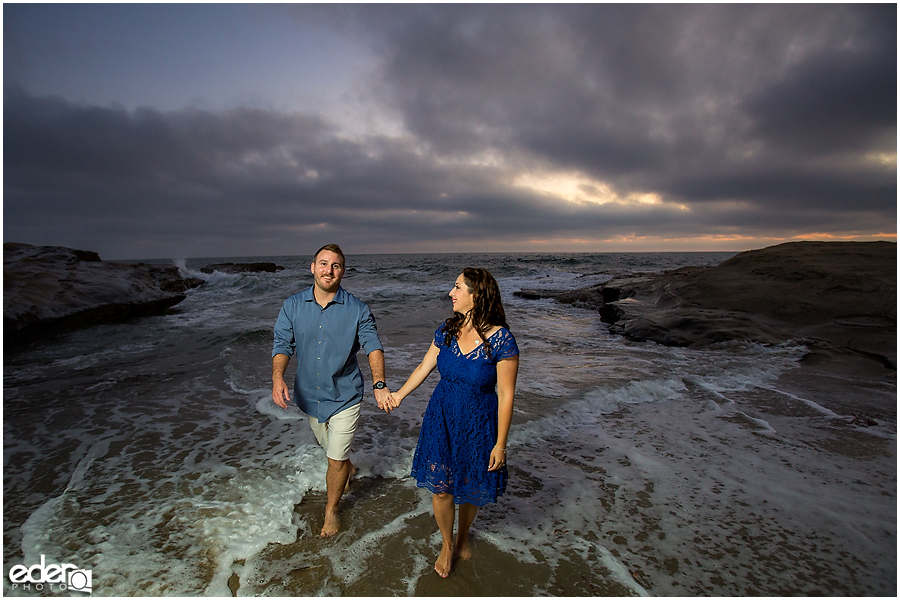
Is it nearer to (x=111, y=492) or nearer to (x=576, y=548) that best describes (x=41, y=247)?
(x=111, y=492)

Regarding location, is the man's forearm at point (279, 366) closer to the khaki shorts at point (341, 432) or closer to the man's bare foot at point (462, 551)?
the khaki shorts at point (341, 432)

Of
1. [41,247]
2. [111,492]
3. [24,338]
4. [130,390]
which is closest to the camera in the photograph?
[111,492]

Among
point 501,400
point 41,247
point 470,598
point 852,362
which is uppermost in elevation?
point 41,247

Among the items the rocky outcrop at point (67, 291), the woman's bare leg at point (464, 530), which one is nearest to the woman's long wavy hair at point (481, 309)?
the woman's bare leg at point (464, 530)

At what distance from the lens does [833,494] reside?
3828 millimetres

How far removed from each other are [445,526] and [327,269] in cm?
221

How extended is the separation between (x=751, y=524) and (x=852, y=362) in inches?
277

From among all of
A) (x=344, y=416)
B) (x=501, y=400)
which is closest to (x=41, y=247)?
(x=344, y=416)

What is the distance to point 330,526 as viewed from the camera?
11.3 feet

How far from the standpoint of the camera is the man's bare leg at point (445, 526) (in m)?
2.86

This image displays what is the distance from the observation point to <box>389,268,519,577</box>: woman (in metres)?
2.73

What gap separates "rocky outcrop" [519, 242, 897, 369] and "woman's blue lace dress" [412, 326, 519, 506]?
914 centimetres

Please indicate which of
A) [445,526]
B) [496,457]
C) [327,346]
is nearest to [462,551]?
[445,526]

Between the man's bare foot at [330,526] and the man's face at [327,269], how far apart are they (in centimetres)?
194
